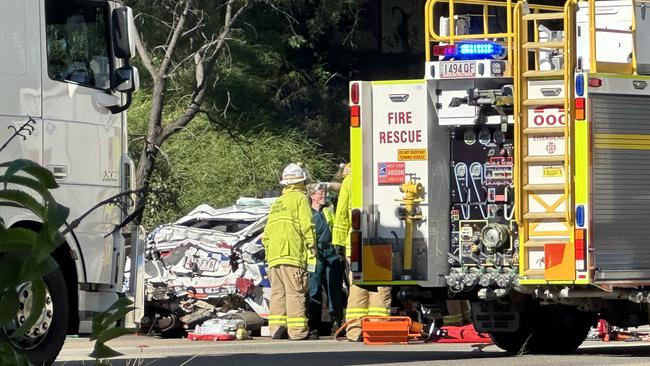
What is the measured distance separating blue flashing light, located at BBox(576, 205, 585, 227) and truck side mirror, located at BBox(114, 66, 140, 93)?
3.68 meters

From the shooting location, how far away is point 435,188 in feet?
40.0

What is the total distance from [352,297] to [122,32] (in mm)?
5778

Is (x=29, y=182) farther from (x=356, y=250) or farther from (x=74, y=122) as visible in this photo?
(x=356, y=250)

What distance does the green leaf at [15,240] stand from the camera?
3.09 metres

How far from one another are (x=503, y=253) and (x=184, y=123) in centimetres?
1095

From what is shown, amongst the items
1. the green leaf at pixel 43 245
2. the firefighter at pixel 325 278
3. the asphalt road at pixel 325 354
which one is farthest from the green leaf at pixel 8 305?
the firefighter at pixel 325 278

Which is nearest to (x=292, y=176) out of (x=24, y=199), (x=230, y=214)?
(x=230, y=214)

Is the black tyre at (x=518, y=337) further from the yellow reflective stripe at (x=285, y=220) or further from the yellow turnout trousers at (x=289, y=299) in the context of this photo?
the yellow reflective stripe at (x=285, y=220)

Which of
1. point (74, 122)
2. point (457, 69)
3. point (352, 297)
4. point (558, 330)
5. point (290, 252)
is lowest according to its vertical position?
point (558, 330)

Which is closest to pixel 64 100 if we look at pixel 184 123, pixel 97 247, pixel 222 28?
pixel 97 247

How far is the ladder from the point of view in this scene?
1098 cm

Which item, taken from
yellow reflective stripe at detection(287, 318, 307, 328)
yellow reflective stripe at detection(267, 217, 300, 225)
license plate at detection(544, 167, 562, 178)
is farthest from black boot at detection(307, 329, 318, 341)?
license plate at detection(544, 167, 562, 178)

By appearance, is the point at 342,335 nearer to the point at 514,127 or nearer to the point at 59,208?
the point at 514,127

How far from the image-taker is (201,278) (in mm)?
15617
